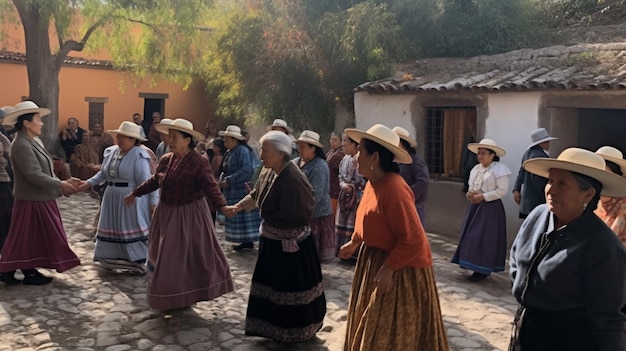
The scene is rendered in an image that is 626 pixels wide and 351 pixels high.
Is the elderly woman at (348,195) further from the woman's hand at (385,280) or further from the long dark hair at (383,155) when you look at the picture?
the woman's hand at (385,280)

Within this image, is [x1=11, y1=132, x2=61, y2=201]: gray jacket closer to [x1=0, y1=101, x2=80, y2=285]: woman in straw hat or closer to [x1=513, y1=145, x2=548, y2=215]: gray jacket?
[x1=0, y1=101, x2=80, y2=285]: woman in straw hat

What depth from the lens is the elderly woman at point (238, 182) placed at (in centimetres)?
810

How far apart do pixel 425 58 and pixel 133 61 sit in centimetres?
812

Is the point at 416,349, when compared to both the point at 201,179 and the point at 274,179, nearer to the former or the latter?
the point at 274,179

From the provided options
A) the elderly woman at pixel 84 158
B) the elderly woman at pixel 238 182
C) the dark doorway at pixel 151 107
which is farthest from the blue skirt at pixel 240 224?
the dark doorway at pixel 151 107

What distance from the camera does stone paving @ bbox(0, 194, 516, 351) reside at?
4914 millimetres

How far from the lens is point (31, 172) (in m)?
5.90

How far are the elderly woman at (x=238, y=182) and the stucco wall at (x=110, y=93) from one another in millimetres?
10042

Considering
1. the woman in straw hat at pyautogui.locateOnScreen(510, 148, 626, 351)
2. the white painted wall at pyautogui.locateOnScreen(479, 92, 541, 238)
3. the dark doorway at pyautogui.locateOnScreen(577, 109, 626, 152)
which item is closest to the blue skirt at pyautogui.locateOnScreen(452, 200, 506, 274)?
the white painted wall at pyautogui.locateOnScreen(479, 92, 541, 238)

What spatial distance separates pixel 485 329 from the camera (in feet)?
17.9

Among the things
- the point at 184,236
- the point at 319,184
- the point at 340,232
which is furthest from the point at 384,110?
the point at 184,236

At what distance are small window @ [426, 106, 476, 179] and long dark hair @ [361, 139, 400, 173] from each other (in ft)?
21.4

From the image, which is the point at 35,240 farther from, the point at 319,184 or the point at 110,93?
the point at 110,93

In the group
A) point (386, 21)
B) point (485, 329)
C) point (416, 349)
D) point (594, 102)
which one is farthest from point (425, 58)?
point (416, 349)
